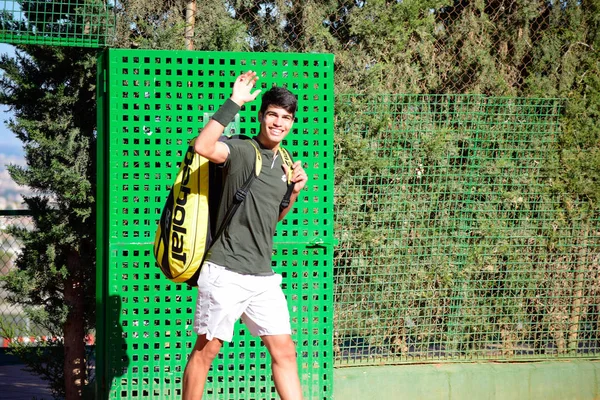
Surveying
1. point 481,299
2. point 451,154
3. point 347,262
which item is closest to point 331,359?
point 347,262

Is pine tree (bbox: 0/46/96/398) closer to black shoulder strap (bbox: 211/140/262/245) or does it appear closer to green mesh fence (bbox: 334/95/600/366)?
black shoulder strap (bbox: 211/140/262/245)

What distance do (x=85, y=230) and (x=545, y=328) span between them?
4.07 meters

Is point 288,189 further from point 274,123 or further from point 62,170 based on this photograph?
point 62,170

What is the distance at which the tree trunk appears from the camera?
5910 mm

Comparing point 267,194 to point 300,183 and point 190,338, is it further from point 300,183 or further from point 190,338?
point 190,338

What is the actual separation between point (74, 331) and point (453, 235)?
10.4 feet

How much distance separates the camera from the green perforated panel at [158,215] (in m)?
5.39

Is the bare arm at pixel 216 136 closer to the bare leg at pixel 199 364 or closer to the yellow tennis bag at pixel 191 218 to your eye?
the yellow tennis bag at pixel 191 218

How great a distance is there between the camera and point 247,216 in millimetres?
4438

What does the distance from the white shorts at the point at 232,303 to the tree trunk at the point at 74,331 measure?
184 cm

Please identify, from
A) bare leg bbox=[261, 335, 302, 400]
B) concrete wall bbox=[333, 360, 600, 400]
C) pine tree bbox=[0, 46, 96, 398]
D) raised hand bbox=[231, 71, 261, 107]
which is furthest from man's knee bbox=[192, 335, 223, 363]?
concrete wall bbox=[333, 360, 600, 400]

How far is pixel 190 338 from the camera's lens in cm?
555

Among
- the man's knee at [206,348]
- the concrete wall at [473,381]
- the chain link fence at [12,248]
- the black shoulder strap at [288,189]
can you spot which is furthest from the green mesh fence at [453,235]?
the chain link fence at [12,248]

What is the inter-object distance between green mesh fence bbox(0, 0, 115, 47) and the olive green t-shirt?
1687 mm
